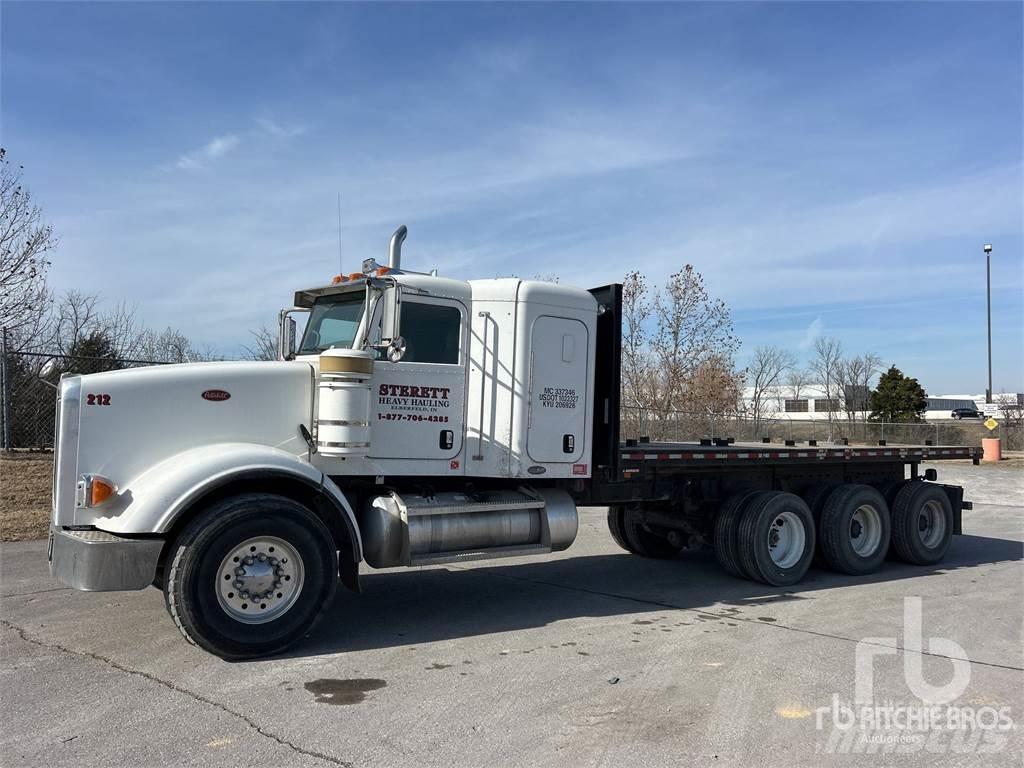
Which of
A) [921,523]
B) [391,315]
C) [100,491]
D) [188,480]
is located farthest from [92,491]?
[921,523]

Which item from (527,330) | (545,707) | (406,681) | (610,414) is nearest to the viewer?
(545,707)

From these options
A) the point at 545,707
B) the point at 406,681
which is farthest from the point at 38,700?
the point at 545,707

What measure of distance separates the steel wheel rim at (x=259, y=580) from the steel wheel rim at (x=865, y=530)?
6751mm

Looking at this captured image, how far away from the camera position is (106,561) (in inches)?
219

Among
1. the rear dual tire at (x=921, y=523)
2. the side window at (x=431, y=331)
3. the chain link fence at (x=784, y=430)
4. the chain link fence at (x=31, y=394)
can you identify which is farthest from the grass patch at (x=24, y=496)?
the rear dual tire at (x=921, y=523)

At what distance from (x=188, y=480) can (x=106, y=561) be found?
2.35ft

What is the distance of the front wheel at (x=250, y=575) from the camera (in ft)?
18.7

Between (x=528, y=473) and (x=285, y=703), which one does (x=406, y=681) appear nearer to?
(x=285, y=703)

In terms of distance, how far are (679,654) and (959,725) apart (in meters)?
1.89

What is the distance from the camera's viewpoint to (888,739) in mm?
4512

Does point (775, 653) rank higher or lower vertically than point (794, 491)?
lower

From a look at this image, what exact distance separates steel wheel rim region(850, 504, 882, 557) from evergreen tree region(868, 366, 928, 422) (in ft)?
116

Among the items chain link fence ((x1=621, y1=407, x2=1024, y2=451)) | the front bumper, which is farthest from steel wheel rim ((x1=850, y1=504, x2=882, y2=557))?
the front bumper

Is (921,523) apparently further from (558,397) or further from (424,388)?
(424,388)
